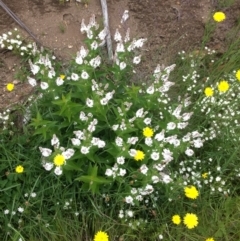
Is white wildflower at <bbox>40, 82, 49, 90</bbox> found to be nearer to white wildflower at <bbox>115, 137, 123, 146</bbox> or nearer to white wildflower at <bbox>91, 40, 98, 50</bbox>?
white wildflower at <bbox>91, 40, 98, 50</bbox>

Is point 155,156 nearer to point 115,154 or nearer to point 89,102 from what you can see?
point 115,154

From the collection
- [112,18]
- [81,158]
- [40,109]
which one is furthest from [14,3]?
[81,158]

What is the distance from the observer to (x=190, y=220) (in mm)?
2531

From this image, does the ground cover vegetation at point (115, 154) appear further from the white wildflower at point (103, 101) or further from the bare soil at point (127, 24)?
the bare soil at point (127, 24)

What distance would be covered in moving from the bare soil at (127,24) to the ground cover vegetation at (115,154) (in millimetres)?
115

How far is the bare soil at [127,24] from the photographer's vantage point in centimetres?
296

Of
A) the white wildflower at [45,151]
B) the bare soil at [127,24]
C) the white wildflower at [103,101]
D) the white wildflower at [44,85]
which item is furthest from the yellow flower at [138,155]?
the bare soil at [127,24]

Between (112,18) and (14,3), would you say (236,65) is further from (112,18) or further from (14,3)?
(14,3)

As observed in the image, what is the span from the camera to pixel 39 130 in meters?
2.33

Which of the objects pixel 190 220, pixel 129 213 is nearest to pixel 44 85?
pixel 129 213

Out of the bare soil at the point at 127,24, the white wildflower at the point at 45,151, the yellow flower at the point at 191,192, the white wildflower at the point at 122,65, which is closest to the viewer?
the white wildflower at the point at 45,151

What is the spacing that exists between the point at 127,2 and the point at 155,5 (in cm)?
23

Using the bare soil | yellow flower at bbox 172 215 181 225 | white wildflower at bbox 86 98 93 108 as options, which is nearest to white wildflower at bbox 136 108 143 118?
white wildflower at bbox 86 98 93 108

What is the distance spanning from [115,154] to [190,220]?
0.67 metres
